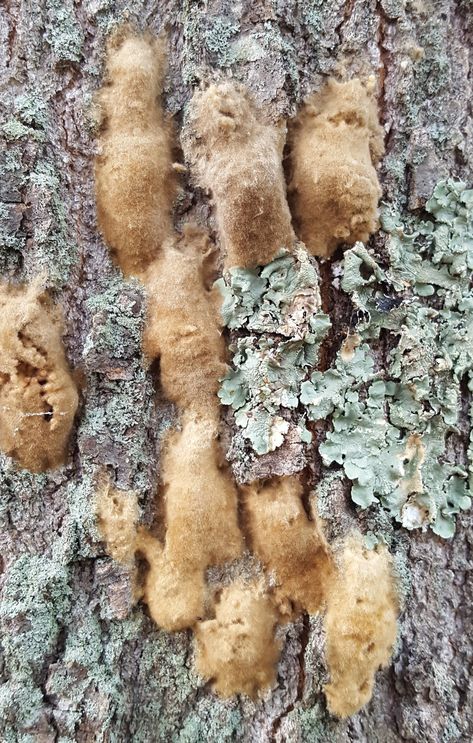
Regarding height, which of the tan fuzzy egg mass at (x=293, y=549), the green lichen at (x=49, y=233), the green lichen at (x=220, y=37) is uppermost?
the green lichen at (x=220, y=37)

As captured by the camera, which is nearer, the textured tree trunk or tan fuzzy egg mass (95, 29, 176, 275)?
the textured tree trunk

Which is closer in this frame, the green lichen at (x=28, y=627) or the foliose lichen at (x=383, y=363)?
the green lichen at (x=28, y=627)

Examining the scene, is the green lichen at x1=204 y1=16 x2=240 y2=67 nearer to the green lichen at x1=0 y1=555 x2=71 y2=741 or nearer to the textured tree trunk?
the textured tree trunk

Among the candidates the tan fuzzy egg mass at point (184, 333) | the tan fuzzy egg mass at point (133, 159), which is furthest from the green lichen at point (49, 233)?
the tan fuzzy egg mass at point (184, 333)

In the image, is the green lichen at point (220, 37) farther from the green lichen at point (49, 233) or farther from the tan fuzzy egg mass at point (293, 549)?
the tan fuzzy egg mass at point (293, 549)

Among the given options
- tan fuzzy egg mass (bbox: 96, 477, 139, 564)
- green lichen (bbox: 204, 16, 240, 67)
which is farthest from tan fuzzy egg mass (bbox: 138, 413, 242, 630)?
green lichen (bbox: 204, 16, 240, 67)

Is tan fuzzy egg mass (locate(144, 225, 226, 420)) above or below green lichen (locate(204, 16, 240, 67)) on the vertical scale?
below

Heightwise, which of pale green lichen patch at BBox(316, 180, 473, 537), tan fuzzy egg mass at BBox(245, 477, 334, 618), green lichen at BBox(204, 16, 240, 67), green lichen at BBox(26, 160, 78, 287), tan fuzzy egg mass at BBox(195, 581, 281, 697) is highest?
green lichen at BBox(204, 16, 240, 67)
